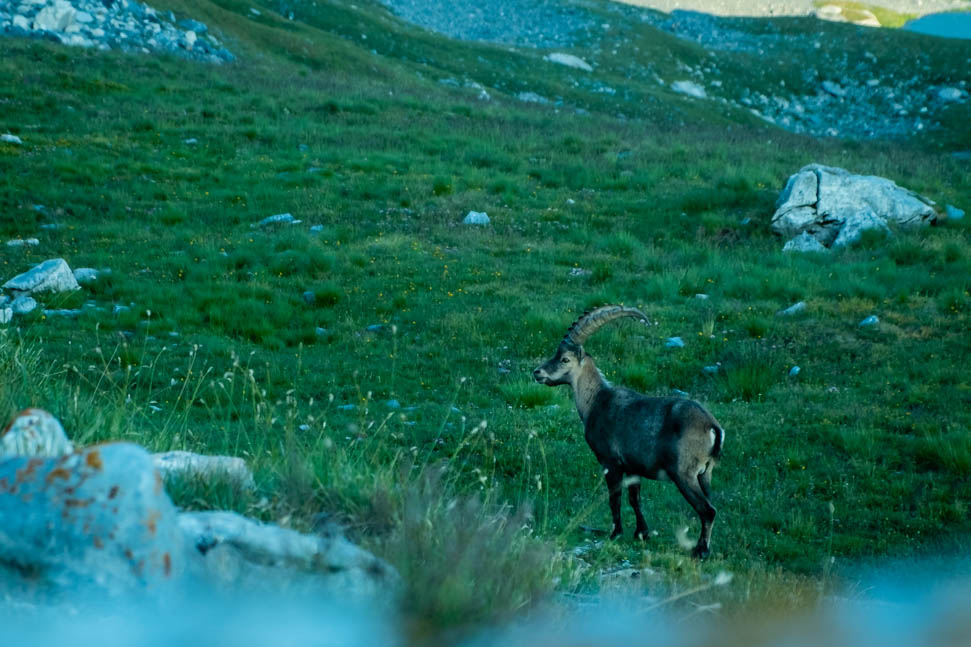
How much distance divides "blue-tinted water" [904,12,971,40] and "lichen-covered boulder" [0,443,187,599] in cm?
8945

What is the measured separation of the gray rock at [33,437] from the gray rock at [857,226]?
54.3ft

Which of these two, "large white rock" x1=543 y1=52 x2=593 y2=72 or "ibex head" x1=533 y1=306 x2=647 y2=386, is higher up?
Result: "large white rock" x1=543 y1=52 x2=593 y2=72

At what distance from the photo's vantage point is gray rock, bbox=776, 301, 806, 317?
14805 mm

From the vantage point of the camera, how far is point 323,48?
128ft

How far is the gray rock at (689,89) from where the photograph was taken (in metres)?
49.9

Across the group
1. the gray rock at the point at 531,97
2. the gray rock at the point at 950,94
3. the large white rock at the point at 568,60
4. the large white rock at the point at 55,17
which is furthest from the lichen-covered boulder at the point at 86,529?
the gray rock at the point at 950,94

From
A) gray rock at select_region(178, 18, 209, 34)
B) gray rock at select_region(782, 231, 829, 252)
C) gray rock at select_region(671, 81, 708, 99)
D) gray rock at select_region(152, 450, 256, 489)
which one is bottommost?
gray rock at select_region(152, 450, 256, 489)

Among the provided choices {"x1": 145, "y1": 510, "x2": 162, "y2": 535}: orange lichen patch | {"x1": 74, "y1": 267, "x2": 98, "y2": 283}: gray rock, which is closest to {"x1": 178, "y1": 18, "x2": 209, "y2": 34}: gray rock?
{"x1": 74, "y1": 267, "x2": 98, "y2": 283}: gray rock

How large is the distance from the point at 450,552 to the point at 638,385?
8.55 m

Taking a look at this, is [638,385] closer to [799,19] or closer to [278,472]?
[278,472]

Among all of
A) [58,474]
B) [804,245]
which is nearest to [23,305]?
[58,474]

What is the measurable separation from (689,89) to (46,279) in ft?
137

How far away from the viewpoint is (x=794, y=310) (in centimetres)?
Answer: 1492

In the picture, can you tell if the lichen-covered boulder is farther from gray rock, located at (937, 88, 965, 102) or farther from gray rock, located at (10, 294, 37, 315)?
gray rock, located at (937, 88, 965, 102)
